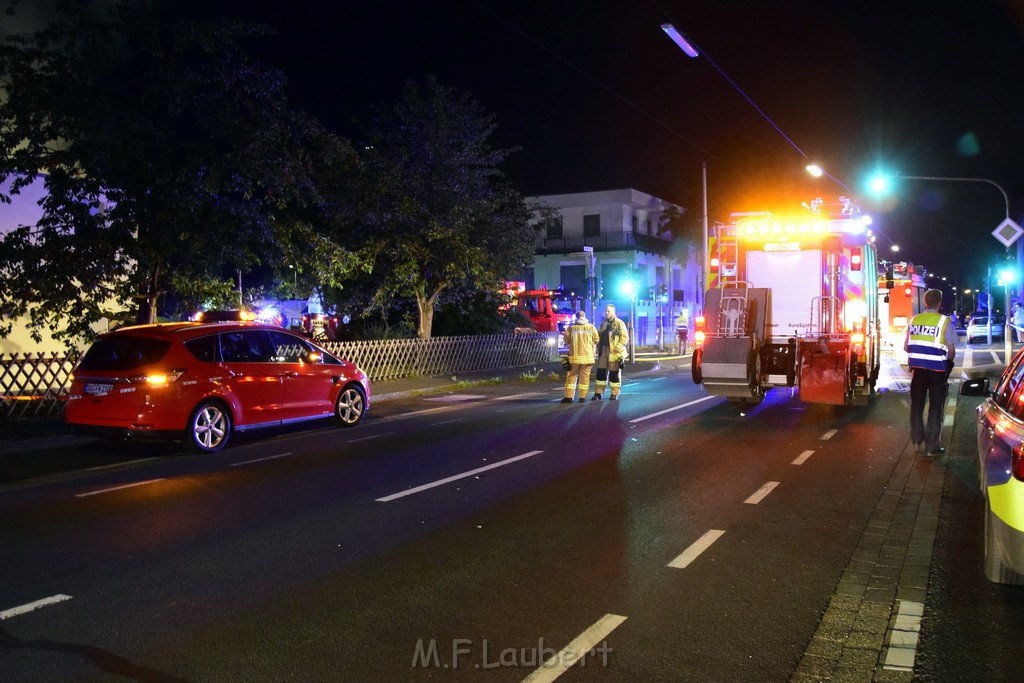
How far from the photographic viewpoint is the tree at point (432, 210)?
74.2ft

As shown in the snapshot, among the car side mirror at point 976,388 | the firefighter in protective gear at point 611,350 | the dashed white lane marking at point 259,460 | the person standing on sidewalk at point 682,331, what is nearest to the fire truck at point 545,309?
the person standing on sidewalk at point 682,331

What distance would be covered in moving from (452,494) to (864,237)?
9.57 meters

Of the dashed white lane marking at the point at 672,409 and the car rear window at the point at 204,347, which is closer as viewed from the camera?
the car rear window at the point at 204,347

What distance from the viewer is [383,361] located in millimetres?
21766

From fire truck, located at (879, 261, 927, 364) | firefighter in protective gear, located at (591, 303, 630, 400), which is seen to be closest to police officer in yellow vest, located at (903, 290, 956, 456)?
firefighter in protective gear, located at (591, 303, 630, 400)

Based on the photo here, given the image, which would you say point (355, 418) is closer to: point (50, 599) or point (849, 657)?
point (50, 599)

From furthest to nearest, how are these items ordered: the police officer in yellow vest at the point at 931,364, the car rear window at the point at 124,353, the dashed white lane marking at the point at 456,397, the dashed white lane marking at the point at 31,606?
the dashed white lane marking at the point at 456,397 < the car rear window at the point at 124,353 < the police officer in yellow vest at the point at 931,364 < the dashed white lane marking at the point at 31,606

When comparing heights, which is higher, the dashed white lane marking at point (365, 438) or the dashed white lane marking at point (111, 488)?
the dashed white lane marking at point (365, 438)

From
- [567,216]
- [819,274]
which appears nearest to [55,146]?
[819,274]

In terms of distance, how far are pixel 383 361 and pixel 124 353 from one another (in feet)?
35.4

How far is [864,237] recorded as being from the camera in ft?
48.0

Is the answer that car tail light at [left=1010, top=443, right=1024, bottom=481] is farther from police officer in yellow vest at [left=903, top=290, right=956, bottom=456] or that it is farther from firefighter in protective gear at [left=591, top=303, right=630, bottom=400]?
firefighter in protective gear at [left=591, top=303, right=630, bottom=400]

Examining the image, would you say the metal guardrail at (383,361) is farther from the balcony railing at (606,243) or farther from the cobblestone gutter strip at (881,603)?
the balcony railing at (606,243)

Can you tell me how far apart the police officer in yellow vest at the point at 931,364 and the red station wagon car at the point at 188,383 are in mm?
8288
